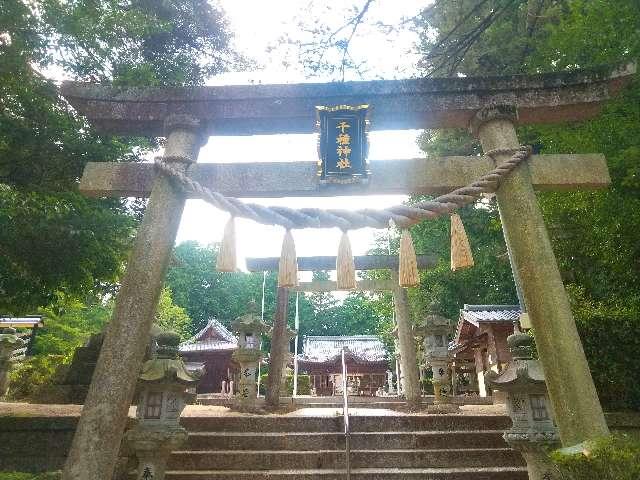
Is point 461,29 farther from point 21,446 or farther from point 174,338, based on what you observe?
point 21,446

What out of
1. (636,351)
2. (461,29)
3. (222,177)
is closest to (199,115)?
(222,177)

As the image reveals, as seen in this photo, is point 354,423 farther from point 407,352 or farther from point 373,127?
point 373,127

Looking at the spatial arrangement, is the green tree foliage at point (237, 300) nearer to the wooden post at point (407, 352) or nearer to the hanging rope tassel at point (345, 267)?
the wooden post at point (407, 352)

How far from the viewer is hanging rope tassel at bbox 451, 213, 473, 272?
3.68 m

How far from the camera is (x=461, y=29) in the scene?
1061 cm

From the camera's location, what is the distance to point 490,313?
16203 millimetres

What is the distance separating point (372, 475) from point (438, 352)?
5692mm

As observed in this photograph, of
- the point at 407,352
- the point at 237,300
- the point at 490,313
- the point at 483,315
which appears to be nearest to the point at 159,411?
the point at 407,352

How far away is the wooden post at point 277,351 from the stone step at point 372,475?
3264 mm

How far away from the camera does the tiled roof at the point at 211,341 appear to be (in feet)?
77.6

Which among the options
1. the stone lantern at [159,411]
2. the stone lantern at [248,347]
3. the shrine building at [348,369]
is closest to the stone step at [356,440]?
the stone lantern at [159,411]

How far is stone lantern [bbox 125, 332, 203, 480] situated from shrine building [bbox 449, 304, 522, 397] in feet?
35.0

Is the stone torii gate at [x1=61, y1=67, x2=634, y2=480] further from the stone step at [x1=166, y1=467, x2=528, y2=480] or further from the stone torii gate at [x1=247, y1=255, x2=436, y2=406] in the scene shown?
the stone torii gate at [x1=247, y1=255, x2=436, y2=406]

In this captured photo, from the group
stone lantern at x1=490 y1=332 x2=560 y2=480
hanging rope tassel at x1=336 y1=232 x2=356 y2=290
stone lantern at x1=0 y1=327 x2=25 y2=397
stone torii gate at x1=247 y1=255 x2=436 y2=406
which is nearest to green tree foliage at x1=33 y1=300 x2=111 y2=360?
stone lantern at x1=0 y1=327 x2=25 y2=397
